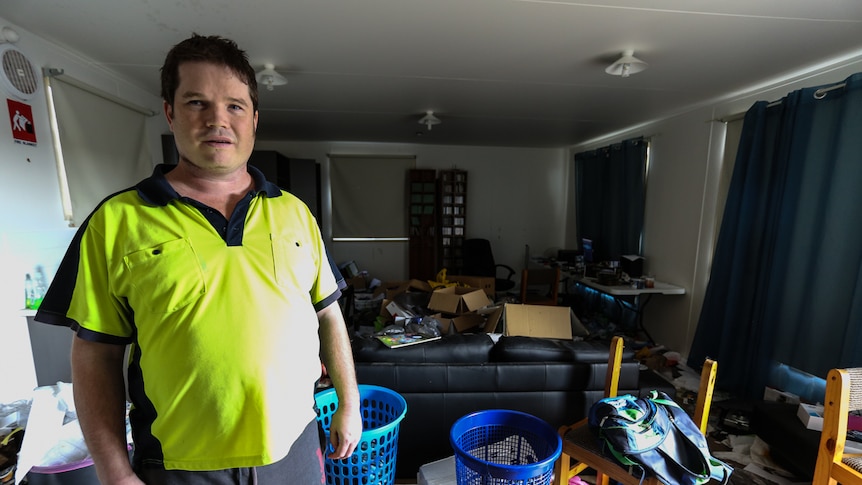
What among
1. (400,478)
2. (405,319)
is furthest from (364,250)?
(400,478)

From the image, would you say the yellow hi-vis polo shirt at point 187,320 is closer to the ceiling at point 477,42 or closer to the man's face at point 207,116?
the man's face at point 207,116

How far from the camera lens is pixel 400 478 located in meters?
1.69

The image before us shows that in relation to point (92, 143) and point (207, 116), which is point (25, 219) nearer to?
point (92, 143)

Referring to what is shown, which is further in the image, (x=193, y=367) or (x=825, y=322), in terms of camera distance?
(x=825, y=322)

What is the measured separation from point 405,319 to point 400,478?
107 cm

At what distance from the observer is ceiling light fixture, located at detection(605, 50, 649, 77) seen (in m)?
1.91

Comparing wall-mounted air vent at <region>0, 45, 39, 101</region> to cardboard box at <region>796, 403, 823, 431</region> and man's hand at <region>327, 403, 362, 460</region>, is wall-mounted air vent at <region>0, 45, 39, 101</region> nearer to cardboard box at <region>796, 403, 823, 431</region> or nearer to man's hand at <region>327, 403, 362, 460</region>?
man's hand at <region>327, 403, 362, 460</region>

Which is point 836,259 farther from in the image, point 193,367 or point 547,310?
point 193,367

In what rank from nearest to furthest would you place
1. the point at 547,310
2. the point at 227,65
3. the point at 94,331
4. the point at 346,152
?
the point at 94,331
the point at 227,65
the point at 547,310
the point at 346,152

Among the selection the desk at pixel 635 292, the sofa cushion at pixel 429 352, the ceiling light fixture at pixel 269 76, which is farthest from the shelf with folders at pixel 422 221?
the sofa cushion at pixel 429 352

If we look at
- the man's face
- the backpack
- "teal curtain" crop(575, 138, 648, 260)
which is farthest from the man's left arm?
"teal curtain" crop(575, 138, 648, 260)

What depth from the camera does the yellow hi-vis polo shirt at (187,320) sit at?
0.63 meters

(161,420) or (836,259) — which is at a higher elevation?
(836,259)

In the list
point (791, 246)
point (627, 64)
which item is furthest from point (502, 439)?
point (791, 246)
